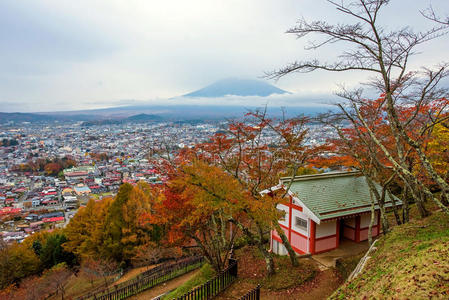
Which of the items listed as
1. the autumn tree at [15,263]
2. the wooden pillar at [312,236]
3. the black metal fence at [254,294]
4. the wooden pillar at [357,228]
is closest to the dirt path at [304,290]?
the black metal fence at [254,294]

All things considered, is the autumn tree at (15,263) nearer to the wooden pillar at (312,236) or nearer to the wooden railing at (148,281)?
the wooden railing at (148,281)

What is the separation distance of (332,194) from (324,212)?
1436mm

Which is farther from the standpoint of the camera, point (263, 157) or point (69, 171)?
point (69, 171)

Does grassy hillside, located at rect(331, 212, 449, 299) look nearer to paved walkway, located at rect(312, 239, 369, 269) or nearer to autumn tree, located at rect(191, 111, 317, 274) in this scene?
paved walkway, located at rect(312, 239, 369, 269)

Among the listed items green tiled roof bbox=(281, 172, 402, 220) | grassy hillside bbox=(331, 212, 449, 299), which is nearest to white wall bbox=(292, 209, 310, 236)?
green tiled roof bbox=(281, 172, 402, 220)

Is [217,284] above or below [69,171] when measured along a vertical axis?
above

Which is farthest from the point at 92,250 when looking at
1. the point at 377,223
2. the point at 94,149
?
the point at 94,149

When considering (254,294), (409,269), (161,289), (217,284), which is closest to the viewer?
(409,269)

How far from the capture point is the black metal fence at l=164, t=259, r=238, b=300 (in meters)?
8.02

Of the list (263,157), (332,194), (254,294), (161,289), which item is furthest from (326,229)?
(161,289)

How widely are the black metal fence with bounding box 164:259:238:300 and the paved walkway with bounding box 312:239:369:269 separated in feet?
11.0

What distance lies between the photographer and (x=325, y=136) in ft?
43.0

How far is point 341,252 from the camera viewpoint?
36.3 ft

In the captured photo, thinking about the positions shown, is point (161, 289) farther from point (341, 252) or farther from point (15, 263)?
point (15, 263)
